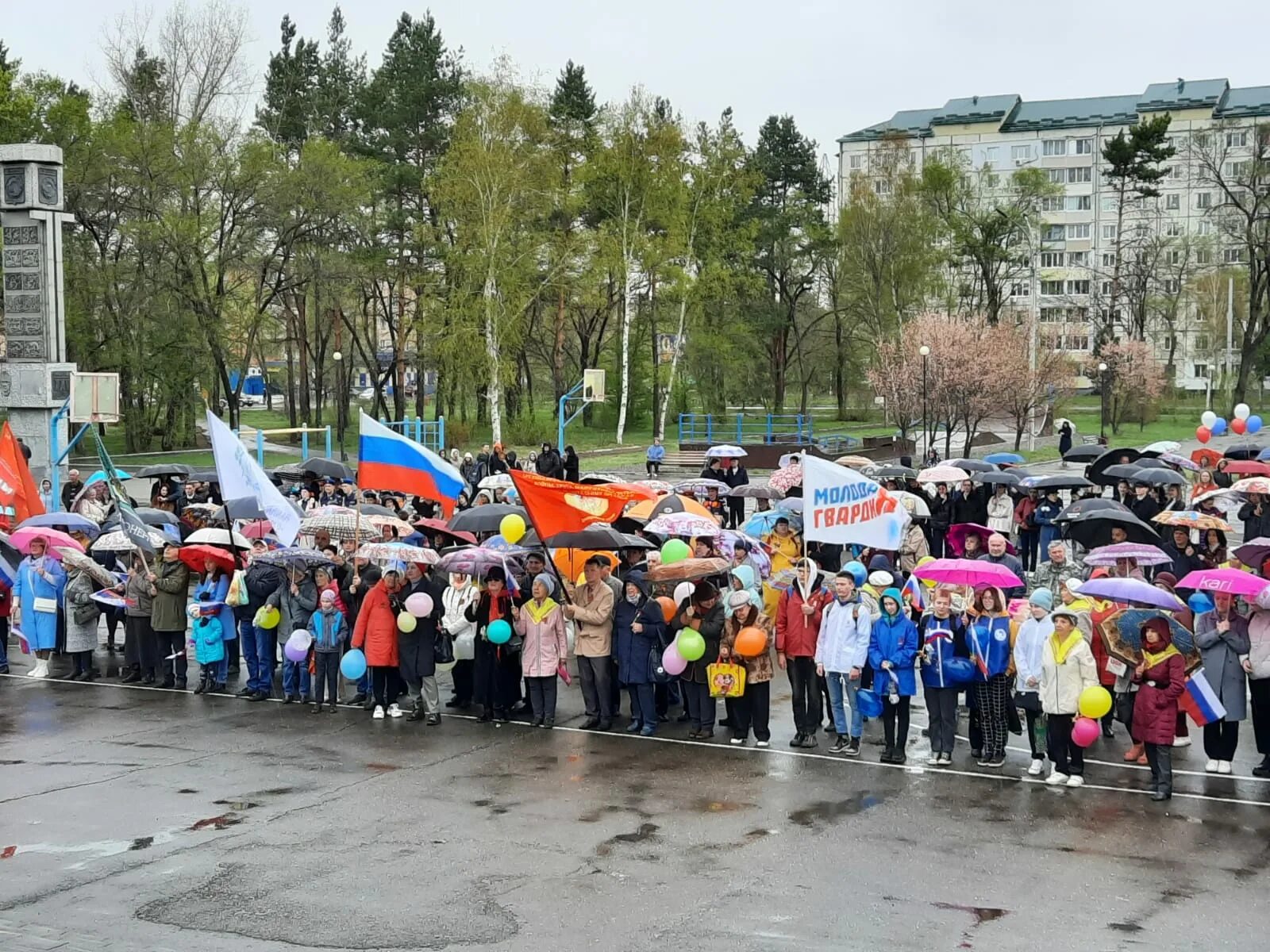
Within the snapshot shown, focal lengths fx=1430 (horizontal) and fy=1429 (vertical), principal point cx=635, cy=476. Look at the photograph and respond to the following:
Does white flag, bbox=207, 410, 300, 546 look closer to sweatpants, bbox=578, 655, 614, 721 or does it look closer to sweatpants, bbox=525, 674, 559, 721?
sweatpants, bbox=525, 674, 559, 721

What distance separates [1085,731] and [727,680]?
3.18m

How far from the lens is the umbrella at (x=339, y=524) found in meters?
15.9

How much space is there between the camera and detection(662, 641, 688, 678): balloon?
13.1 m

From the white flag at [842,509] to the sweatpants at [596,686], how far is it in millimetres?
2332

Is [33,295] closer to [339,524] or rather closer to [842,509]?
[339,524]

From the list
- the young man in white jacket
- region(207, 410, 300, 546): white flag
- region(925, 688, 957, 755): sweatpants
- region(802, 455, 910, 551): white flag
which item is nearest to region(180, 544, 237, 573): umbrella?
region(207, 410, 300, 546): white flag

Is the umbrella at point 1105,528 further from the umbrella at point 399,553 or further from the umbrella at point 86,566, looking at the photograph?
the umbrella at point 86,566

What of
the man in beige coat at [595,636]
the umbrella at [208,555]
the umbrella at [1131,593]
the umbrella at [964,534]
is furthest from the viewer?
the umbrella at [964,534]

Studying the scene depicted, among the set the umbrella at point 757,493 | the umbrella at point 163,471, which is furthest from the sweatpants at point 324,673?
the umbrella at point 163,471

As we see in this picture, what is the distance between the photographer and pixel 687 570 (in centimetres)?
1333

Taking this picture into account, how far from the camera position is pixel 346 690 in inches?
616

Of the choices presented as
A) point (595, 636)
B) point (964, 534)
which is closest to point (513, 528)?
point (595, 636)

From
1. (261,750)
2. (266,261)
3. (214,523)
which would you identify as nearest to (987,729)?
(261,750)

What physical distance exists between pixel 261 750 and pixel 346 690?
9.26 feet
